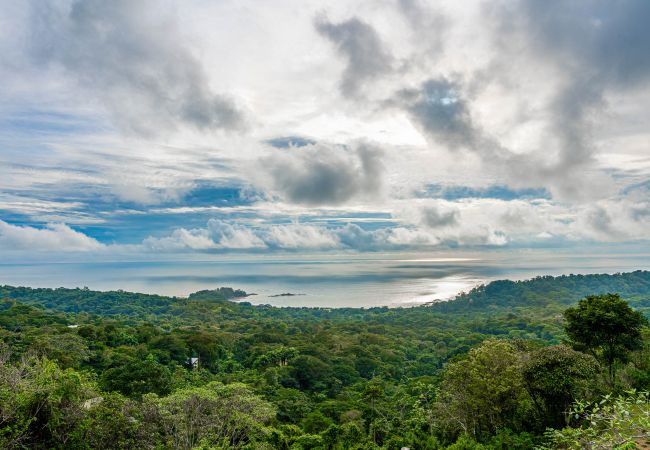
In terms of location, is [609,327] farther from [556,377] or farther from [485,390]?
[485,390]

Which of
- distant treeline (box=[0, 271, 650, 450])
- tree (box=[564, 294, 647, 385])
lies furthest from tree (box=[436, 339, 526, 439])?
tree (box=[564, 294, 647, 385])

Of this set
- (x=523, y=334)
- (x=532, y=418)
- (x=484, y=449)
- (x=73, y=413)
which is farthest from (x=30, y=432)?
(x=523, y=334)

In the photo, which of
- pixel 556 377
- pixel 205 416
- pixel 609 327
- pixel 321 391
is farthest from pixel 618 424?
pixel 321 391

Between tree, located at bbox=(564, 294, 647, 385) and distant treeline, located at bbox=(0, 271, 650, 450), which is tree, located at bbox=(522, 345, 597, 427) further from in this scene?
tree, located at bbox=(564, 294, 647, 385)

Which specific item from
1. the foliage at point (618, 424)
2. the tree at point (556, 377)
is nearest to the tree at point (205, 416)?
the tree at point (556, 377)

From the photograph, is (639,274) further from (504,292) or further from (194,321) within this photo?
(194,321)

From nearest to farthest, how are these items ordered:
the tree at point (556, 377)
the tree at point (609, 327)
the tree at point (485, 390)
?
1. the tree at point (556, 377)
2. the tree at point (485, 390)
3. the tree at point (609, 327)

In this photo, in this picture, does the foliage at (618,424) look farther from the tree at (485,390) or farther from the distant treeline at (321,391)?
the tree at (485,390)
